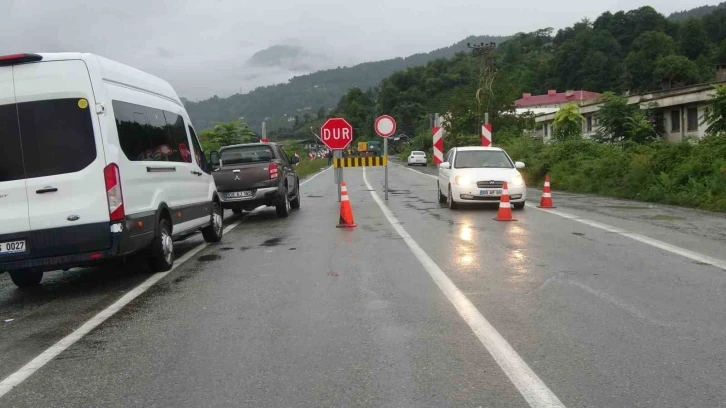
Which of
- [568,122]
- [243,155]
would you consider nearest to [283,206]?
[243,155]

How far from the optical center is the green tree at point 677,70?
85300 millimetres

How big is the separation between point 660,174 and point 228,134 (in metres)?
19.0

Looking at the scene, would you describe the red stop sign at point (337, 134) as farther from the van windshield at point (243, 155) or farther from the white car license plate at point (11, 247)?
the white car license plate at point (11, 247)

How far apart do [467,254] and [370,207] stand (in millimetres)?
8509

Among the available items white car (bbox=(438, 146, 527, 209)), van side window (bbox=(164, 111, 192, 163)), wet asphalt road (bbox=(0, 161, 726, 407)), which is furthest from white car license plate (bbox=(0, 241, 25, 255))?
white car (bbox=(438, 146, 527, 209))

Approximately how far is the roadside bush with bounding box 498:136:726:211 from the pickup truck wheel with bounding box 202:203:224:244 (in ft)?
36.2

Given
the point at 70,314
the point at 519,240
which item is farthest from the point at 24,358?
the point at 519,240

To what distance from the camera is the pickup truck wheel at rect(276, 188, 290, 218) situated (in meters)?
15.7

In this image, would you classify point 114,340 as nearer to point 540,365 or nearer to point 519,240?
point 540,365

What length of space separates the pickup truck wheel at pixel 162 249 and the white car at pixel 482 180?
8.50 metres

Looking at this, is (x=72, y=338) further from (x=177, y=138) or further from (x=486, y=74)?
(x=486, y=74)

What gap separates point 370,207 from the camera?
17953mm

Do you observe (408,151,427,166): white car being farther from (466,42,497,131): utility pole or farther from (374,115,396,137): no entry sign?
(374,115,396,137): no entry sign

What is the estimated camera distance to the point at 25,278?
857 cm
